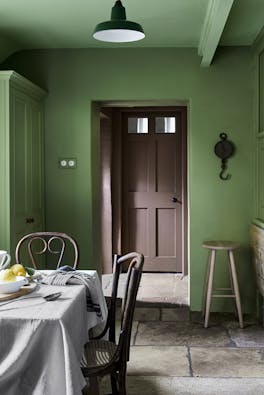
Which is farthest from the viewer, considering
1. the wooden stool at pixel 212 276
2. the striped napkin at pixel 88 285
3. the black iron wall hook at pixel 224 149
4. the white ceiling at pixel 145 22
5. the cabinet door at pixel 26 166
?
the black iron wall hook at pixel 224 149

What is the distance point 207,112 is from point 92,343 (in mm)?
2722

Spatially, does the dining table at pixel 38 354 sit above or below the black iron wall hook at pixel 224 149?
below

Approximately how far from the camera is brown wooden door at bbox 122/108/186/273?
6.73 meters

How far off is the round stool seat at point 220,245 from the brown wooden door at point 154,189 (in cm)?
205

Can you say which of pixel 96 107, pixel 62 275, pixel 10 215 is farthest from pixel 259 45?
pixel 62 275

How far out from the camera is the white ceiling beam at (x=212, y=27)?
3.21 m

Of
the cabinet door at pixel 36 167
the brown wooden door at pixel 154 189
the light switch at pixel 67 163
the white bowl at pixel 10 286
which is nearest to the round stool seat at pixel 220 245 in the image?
the light switch at pixel 67 163

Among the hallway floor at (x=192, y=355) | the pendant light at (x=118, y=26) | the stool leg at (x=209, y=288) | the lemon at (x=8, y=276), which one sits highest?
the pendant light at (x=118, y=26)

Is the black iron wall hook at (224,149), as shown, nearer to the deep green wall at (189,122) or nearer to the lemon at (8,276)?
the deep green wall at (189,122)

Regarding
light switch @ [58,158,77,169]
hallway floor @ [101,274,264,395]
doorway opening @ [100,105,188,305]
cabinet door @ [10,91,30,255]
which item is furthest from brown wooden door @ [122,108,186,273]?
cabinet door @ [10,91,30,255]

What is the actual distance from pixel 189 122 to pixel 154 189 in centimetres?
211

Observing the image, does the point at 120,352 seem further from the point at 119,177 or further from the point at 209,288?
the point at 119,177

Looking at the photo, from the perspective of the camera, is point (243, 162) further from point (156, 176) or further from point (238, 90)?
point (156, 176)

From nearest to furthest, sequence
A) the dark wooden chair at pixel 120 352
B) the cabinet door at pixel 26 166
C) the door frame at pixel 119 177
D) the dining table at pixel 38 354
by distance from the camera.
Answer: the dining table at pixel 38 354 → the dark wooden chair at pixel 120 352 → the cabinet door at pixel 26 166 → the door frame at pixel 119 177
